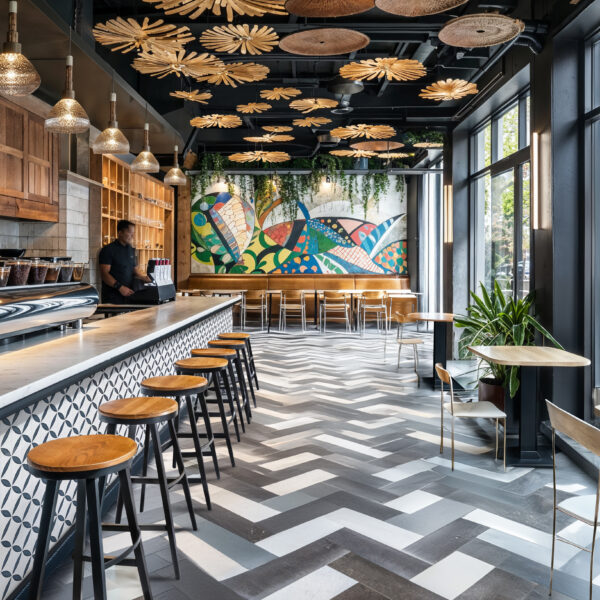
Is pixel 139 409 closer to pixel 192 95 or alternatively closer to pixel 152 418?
pixel 152 418

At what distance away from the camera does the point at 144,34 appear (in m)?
4.60

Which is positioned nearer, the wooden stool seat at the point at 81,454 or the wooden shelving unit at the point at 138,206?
the wooden stool seat at the point at 81,454

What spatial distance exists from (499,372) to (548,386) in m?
0.41

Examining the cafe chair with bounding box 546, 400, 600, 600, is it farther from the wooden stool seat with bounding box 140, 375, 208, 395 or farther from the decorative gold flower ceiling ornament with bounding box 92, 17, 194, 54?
the decorative gold flower ceiling ornament with bounding box 92, 17, 194, 54

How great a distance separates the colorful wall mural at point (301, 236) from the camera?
517 inches

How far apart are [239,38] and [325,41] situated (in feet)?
2.95

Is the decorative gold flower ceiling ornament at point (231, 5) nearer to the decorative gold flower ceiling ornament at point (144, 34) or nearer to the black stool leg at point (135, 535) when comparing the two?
the decorative gold flower ceiling ornament at point (144, 34)

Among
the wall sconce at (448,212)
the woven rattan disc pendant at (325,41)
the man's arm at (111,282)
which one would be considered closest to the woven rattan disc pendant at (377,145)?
the wall sconce at (448,212)

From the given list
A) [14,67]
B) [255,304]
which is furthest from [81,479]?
[255,304]

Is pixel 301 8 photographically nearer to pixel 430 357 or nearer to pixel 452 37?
pixel 452 37

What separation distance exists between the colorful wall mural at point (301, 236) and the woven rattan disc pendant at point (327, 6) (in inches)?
371

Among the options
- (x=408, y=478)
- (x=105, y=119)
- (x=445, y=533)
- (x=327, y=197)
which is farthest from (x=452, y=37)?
(x=327, y=197)

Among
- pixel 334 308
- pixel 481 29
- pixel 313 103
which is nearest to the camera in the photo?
pixel 481 29

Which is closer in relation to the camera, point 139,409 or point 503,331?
point 139,409
